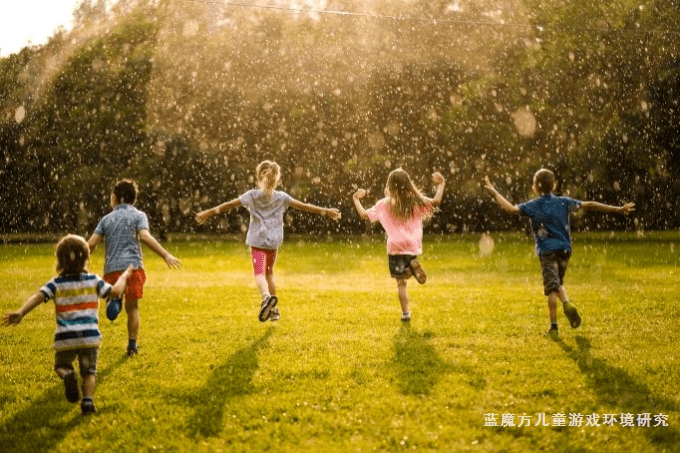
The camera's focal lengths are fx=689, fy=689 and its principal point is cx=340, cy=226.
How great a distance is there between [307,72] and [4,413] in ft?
67.3

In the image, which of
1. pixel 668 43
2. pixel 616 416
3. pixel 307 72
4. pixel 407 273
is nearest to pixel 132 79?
pixel 307 72

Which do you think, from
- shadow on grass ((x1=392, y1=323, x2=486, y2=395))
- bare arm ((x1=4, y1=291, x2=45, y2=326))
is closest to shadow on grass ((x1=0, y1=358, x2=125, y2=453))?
bare arm ((x1=4, y1=291, x2=45, y2=326))

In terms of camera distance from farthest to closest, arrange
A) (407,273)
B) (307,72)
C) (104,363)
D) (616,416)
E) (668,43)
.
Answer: (307,72), (668,43), (407,273), (104,363), (616,416)

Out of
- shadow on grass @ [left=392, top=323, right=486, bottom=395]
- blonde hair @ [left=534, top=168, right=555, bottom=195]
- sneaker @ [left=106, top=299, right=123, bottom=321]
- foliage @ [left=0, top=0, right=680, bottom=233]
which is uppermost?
foliage @ [left=0, top=0, right=680, bottom=233]

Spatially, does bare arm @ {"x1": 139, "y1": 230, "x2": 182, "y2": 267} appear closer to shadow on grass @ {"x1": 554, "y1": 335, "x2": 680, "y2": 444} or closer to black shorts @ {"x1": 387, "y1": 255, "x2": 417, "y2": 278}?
black shorts @ {"x1": 387, "y1": 255, "x2": 417, "y2": 278}

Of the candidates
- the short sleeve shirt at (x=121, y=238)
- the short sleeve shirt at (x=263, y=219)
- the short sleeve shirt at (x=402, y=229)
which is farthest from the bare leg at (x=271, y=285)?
the short sleeve shirt at (x=121, y=238)

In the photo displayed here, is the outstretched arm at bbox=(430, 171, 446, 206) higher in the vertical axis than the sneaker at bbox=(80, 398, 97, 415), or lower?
higher

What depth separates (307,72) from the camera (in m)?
24.3

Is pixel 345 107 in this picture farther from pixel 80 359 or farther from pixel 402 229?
pixel 80 359

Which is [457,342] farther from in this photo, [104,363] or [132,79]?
[132,79]

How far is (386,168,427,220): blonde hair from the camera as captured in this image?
7988mm

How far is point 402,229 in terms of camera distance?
26.4ft

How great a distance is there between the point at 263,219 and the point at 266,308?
3.99 ft

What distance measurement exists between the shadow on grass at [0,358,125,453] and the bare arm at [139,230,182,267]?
4.19 ft
